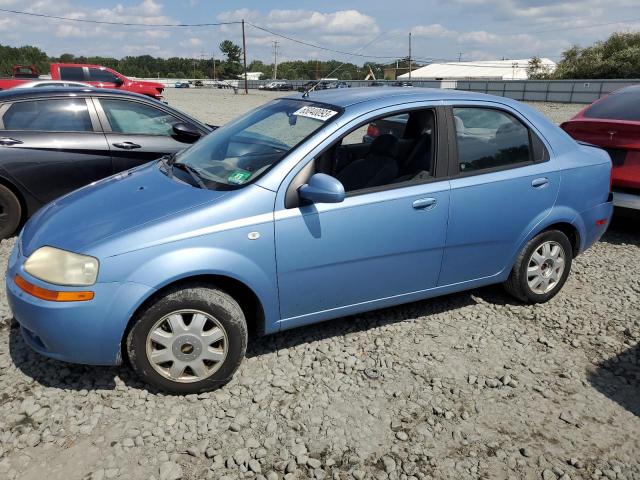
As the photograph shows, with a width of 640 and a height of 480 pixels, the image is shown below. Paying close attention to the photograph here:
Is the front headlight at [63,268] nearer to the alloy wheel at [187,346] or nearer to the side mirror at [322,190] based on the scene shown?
the alloy wheel at [187,346]

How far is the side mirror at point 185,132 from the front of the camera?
5379 mm

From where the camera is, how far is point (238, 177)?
3006 mm

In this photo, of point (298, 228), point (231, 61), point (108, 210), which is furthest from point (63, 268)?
point (231, 61)

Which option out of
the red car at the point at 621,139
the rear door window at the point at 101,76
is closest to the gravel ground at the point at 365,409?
the red car at the point at 621,139

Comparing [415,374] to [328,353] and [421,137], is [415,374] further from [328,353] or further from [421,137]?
[421,137]

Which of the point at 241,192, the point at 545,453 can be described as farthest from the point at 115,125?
the point at 545,453

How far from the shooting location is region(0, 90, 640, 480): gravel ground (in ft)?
7.87

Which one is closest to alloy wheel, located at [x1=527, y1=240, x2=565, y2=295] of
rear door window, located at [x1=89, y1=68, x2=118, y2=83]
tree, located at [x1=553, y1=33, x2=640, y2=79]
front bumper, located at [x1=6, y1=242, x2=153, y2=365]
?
front bumper, located at [x1=6, y1=242, x2=153, y2=365]

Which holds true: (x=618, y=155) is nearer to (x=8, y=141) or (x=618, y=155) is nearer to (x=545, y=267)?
(x=545, y=267)

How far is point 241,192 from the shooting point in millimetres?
2811

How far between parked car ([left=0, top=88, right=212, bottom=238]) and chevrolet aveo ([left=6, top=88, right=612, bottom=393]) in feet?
6.49

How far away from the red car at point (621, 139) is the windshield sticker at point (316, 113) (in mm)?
3588

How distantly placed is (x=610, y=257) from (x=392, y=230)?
3175mm

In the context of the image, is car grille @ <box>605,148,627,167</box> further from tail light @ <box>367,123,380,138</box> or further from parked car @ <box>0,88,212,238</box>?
parked car @ <box>0,88,212,238</box>
